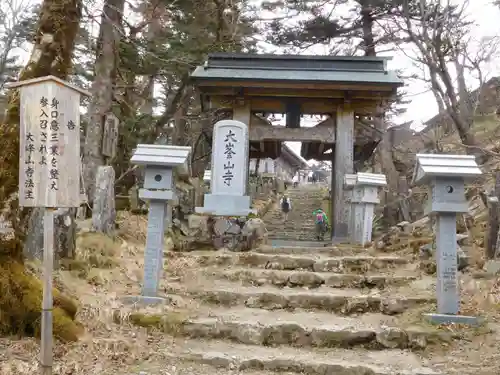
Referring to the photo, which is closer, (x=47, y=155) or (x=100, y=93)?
(x=47, y=155)

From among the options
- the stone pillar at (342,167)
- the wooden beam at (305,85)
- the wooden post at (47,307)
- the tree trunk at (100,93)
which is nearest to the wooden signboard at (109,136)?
the tree trunk at (100,93)

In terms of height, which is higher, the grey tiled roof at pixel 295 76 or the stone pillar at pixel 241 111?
the grey tiled roof at pixel 295 76

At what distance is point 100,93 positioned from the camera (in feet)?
33.4

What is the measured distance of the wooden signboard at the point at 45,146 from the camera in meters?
3.73

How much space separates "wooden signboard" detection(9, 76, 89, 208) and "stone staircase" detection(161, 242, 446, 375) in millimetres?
1997

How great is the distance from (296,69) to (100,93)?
468 centimetres

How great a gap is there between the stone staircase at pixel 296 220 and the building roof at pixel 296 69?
506cm

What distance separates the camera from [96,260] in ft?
21.9

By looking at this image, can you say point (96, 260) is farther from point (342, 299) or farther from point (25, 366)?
point (342, 299)

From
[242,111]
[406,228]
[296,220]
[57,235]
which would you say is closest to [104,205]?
[57,235]

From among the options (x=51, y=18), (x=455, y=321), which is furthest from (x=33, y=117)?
(x=455, y=321)

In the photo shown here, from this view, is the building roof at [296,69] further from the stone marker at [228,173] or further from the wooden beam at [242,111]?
the stone marker at [228,173]

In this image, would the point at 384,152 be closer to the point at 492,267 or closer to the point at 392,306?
the point at 492,267

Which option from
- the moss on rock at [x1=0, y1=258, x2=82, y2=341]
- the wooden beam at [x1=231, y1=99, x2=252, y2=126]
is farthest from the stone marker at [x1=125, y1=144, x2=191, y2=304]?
the wooden beam at [x1=231, y1=99, x2=252, y2=126]
